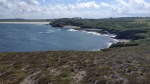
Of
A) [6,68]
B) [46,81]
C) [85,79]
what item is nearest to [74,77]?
[85,79]

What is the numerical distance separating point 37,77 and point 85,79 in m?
7.39

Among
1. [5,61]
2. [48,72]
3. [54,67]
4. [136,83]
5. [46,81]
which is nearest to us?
[136,83]

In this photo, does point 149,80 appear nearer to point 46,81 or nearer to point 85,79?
point 85,79

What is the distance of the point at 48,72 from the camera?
36969 millimetres

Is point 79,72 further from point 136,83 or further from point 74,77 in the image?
point 136,83

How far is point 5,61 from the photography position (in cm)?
4872

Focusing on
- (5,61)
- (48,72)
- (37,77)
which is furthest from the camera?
(5,61)

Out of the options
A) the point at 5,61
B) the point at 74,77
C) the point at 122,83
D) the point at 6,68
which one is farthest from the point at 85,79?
the point at 5,61

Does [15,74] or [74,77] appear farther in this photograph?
[15,74]

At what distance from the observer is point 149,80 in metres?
29.6

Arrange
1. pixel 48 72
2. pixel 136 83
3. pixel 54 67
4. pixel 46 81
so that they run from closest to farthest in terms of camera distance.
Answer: pixel 136 83 → pixel 46 81 → pixel 48 72 → pixel 54 67

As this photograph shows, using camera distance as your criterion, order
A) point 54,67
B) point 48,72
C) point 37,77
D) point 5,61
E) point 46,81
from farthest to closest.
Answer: point 5,61
point 54,67
point 48,72
point 37,77
point 46,81

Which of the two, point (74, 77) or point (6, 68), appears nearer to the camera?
point (74, 77)

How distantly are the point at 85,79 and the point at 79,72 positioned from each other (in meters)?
4.09
